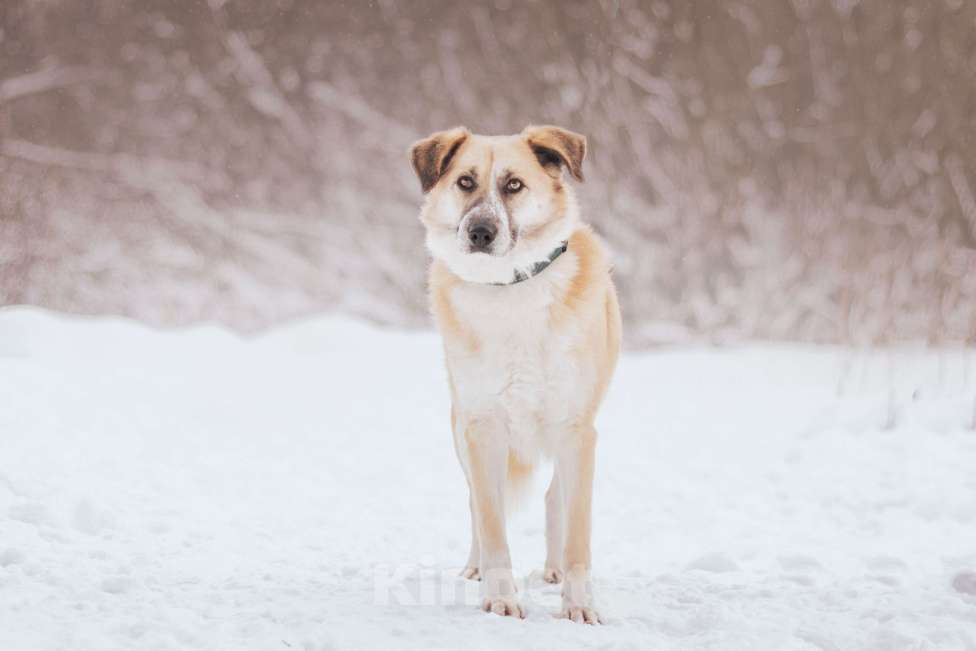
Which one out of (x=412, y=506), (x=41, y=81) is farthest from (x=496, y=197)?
(x=41, y=81)

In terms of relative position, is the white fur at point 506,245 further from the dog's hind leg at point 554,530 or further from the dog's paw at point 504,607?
the dog's paw at point 504,607

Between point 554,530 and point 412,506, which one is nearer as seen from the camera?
point 554,530

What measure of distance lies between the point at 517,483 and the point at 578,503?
55cm

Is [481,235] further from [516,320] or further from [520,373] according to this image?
[520,373]

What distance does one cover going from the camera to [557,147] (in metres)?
3.59

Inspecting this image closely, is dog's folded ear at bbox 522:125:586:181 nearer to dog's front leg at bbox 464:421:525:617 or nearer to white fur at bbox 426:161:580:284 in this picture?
white fur at bbox 426:161:580:284

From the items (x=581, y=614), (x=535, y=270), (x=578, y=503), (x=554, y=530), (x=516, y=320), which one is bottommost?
(x=581, y=614)

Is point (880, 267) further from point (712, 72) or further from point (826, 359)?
point (712, 72)

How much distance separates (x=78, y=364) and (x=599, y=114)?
585 cm

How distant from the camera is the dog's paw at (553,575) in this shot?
149 inches

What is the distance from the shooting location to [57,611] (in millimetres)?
2883

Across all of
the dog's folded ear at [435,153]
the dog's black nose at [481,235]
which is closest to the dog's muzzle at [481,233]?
the dog's black nose at [481,235]

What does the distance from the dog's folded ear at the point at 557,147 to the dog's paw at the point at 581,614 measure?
1.52 metres

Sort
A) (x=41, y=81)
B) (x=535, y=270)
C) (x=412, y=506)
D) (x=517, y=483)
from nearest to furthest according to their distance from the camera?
(x=535, y=270)
(x=517, y=483)
(x=412, y=506)
(x=41, y=81)
